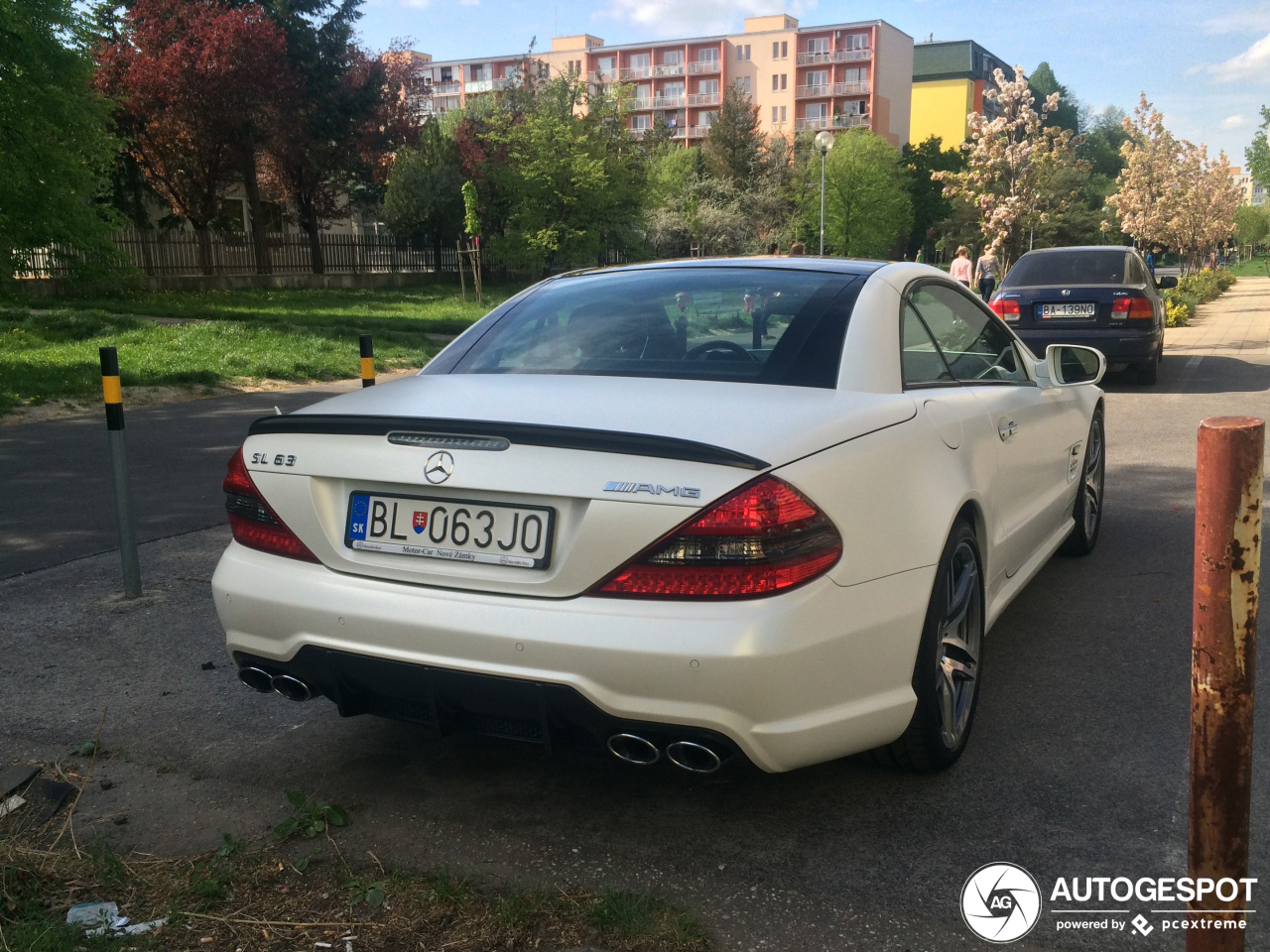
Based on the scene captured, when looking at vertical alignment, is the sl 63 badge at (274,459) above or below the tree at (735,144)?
below

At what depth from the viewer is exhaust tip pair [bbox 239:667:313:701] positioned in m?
3.10

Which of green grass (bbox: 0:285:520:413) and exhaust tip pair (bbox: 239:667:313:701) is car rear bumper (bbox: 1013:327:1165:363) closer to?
green grass (bbox: 0:285:520:413)

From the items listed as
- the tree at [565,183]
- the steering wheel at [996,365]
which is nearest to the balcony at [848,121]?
the tree at [565,183]

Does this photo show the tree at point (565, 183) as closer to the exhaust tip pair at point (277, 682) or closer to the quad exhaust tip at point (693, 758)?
the exhaust tip pair at point (277, 682)

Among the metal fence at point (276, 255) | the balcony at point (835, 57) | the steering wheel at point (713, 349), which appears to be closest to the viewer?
the steering wheel at point (713, 349)

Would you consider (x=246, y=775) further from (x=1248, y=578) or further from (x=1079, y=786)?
(x=1248, y=578)

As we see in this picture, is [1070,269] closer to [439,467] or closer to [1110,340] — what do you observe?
[1110,340]

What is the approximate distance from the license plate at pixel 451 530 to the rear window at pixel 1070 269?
12633 millimetres

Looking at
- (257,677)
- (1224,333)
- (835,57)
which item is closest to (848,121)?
(835,57)

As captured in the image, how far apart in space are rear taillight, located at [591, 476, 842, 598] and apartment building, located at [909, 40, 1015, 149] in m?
114

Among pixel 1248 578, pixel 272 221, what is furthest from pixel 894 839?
pixel 272 221

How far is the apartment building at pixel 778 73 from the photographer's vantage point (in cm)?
9650

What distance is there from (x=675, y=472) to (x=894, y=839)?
1.18 metres

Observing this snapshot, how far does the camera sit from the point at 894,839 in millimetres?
3012
